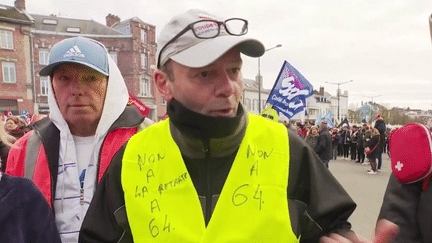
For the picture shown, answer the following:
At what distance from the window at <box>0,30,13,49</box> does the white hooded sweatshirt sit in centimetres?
2779

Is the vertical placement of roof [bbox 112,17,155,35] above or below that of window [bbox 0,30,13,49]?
above

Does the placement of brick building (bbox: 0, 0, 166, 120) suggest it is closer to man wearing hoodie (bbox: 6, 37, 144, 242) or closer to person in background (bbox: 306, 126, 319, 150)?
person in background (bbox: 306, 126, 319, 150)

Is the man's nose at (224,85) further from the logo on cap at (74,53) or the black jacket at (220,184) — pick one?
the logo on cap at (74,53)

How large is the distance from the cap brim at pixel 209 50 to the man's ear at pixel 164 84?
0.15 meters

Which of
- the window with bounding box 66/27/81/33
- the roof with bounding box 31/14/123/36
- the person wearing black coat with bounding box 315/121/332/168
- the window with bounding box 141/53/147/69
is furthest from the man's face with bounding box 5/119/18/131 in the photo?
the window with bounding box 66/27/81/33

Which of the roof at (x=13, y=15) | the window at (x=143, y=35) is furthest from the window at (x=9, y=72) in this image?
the window at (x=143, y=35)

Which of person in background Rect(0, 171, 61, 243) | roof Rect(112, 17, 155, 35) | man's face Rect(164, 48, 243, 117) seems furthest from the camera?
roof Rect(112, 17, 155, 35)

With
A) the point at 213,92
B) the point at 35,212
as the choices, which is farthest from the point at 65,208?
the point at 213,92

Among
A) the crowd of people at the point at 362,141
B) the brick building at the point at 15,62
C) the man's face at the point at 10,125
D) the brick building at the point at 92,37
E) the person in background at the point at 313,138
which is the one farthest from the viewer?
the brick building at the point at 92,37

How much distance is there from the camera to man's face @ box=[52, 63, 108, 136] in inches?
69.9

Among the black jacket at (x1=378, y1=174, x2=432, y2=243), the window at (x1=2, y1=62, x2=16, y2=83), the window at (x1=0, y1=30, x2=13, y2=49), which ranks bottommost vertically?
the black jacket at (x1=378, y1=174, x2=432, y2=243)

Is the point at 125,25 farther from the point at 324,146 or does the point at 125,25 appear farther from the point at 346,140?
the point at 324,146

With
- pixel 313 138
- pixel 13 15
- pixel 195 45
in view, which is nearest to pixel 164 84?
pixel 195 45

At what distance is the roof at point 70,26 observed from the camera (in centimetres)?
2875
